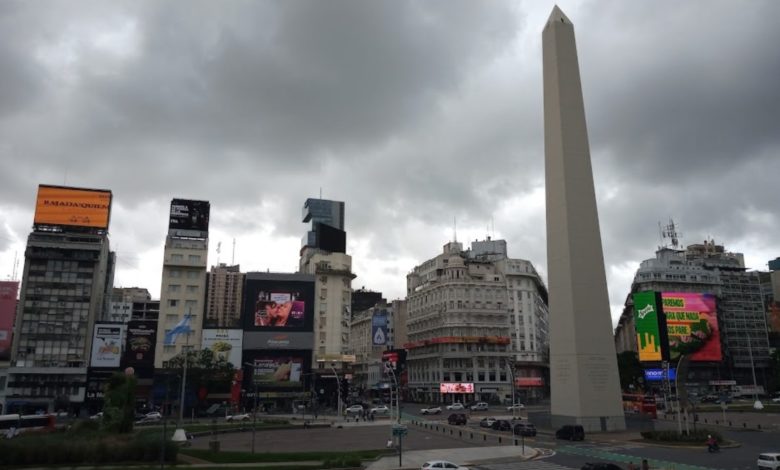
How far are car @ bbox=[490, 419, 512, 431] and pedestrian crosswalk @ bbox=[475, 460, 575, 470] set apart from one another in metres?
21.9

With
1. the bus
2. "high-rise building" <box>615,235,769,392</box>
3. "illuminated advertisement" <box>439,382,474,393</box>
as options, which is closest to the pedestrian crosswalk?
the bus

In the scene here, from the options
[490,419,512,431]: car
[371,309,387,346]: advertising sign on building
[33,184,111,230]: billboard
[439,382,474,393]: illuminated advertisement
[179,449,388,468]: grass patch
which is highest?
[33,184,111,230]: billboard

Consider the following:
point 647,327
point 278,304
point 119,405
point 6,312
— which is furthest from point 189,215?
point 647,327

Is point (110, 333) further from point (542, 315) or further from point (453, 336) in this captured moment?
point (542, 315)

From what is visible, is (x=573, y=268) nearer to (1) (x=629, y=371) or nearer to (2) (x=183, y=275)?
(1) (x=629, y=371)

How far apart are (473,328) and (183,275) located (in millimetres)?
55996

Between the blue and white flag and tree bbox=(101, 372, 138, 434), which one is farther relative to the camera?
the blue and white flag

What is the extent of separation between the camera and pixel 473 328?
4754 inches

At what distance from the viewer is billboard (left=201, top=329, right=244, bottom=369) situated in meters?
103

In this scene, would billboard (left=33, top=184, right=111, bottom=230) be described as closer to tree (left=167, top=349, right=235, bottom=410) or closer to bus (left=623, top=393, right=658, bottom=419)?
tree (left=167, top=349, right=235, bottom=410)

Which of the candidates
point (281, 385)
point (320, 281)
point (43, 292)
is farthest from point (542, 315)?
point (43, 292)

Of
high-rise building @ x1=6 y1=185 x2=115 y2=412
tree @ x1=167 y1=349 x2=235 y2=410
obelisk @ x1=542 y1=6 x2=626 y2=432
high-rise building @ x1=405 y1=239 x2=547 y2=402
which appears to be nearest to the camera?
obelisk @ x1=542 y1=6 x2=626 y2=432

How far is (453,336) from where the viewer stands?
393 ft

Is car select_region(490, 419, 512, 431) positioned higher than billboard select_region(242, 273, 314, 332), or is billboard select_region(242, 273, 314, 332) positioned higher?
billboard select_region(242, 273, 314, 332)
